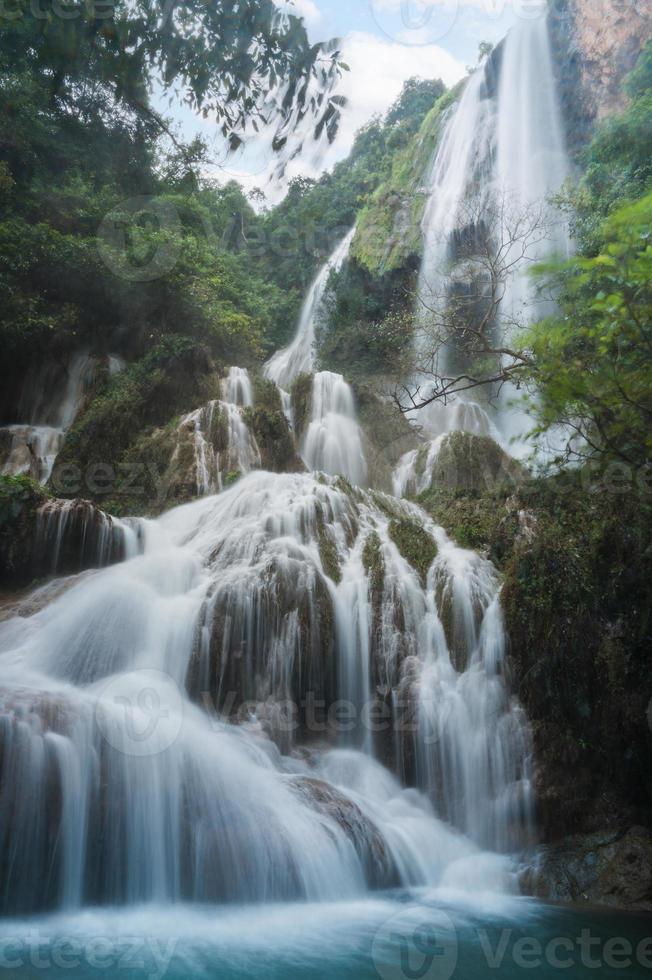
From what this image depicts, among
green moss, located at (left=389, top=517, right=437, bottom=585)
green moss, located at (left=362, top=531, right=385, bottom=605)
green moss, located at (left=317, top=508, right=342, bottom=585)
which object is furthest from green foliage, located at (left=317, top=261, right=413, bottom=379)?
green moss, located at (left=362, top=531, right=385, bottom=605)

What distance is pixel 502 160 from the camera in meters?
22.0

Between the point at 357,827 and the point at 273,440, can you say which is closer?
the point at 357,827

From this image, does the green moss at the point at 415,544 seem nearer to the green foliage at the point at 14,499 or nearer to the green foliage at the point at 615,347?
the green foliage at the point at 615,347

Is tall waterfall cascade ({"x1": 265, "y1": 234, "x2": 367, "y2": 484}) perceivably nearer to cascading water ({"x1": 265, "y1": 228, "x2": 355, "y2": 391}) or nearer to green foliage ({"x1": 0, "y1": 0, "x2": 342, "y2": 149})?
cascading water ({"x1": 265, "y1": 228, "x2": 355, "y2": 391})

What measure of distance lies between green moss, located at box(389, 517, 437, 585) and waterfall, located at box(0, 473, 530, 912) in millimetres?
85

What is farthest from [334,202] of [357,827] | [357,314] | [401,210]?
[357,827]

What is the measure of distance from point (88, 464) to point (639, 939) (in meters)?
10.7

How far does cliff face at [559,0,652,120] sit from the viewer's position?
2081cm

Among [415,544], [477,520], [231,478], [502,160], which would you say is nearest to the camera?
[415,544]

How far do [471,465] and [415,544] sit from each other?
435 cm

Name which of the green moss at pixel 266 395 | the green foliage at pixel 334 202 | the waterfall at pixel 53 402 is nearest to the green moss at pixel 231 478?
the green moss at pixel 266 395

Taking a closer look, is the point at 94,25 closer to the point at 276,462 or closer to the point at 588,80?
the point at 276,462

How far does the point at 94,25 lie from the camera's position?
3.31 meters

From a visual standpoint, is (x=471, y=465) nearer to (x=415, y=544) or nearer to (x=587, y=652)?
(x=415, y=544)
